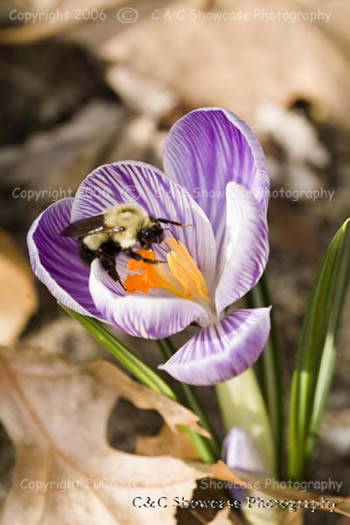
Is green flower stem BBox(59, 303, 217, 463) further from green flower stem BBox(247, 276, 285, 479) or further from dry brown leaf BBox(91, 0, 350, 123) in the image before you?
dry brown leaf BBox(91, 0, 350, 123)

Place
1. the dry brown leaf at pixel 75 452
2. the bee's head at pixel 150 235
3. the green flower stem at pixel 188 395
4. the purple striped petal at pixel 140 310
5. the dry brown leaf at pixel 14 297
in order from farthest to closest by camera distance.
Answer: the dry brown leaf at pixel 14 297 < the dry brown leaf at pixel 75 452 < the green flower stem at pixel 188 395 < the bee's head at pixel 150 235 < the purple striped petal at pixel 140 310

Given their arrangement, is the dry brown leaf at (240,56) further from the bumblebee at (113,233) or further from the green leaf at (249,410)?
the bumblebee at (113,233)

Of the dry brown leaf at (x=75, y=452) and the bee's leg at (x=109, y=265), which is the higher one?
the bee's leg at (x=109, y=265)

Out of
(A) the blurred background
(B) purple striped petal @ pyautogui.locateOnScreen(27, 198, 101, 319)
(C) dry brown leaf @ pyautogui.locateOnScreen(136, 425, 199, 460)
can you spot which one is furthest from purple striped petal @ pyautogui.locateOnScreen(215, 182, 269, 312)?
(A) the blurred background

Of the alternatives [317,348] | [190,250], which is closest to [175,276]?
[190,250]

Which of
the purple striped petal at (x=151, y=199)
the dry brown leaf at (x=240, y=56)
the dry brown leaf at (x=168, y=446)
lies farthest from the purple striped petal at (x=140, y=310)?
the dry brown leaf at (x=240, y=56)

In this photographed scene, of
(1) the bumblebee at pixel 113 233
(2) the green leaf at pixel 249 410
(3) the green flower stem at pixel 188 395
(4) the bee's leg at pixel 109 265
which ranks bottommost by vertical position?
(2) the green leaf at pixel 249 410

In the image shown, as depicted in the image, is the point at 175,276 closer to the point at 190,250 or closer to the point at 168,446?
the point at 190,250
